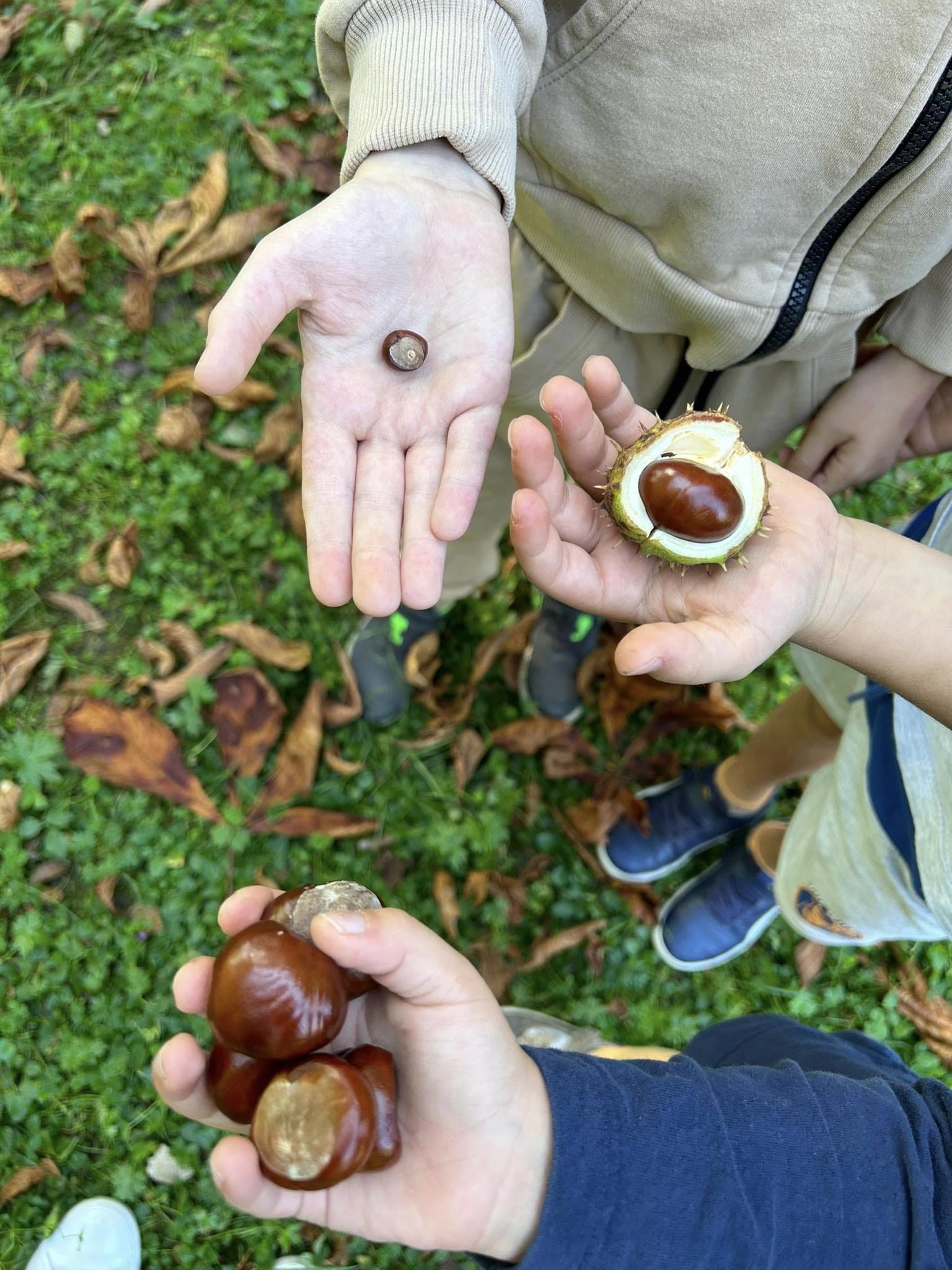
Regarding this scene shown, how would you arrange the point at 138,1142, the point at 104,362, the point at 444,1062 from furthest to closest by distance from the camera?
the point at 104,362 → the point at 138,1142 → the point at 444,1062

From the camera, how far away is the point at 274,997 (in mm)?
1299

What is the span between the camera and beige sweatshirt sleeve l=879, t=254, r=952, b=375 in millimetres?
1737

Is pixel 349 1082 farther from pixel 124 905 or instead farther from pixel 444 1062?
pixel 124 905

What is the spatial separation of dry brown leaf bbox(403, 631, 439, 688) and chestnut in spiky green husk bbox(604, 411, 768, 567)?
1271 mm

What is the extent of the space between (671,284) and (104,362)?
2.15m

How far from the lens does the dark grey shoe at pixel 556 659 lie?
2775mm

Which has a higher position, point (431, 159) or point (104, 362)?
point (431, 159)

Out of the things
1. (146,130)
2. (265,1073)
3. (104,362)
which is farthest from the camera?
(146,130)

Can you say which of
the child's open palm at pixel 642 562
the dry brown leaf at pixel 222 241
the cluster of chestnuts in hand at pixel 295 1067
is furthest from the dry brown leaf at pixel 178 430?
the cluster of chestnuts in hand at pixel 295 1067

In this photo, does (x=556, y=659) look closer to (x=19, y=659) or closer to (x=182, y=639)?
(x=182, y=639)

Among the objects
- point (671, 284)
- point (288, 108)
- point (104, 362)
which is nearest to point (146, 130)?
point (288, 108)

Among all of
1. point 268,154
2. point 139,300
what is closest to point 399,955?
point 139,300

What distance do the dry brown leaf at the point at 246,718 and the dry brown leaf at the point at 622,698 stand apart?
1.03 m

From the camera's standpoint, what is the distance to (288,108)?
3.34m
